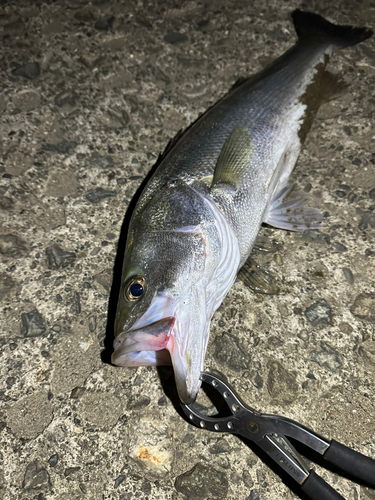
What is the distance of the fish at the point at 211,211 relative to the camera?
1808 mm

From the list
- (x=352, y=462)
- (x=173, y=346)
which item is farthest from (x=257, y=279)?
(x=352, y=462)

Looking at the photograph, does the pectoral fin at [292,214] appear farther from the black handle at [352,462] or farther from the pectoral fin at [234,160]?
the black handle at [352,462]

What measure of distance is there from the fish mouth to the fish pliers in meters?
0.13

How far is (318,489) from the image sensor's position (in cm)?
163

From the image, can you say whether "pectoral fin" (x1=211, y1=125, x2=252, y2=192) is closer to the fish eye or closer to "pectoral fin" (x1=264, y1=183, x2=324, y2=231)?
"pectoral fin" (x1=264, y1=183, x2=324, y2=231)

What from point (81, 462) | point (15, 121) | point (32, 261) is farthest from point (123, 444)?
point (15, 121)

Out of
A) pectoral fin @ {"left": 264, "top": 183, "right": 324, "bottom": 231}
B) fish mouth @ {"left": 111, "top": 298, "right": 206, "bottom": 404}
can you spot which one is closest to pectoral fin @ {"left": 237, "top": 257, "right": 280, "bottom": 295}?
pectoral fin @ {"left": 264, "top": 183, "right": 324, "bottom": 231}

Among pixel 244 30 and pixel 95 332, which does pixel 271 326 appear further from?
pixel 244 30

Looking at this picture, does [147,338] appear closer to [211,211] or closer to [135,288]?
[135,288]

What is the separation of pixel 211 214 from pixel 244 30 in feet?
7.46

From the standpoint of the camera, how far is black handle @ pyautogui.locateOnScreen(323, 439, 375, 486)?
5.23ft

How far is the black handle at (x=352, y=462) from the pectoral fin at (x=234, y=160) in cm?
140

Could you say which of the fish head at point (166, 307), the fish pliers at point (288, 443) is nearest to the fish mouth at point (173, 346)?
the fish head at point (166, 307)

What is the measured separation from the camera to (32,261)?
2.47 metres
